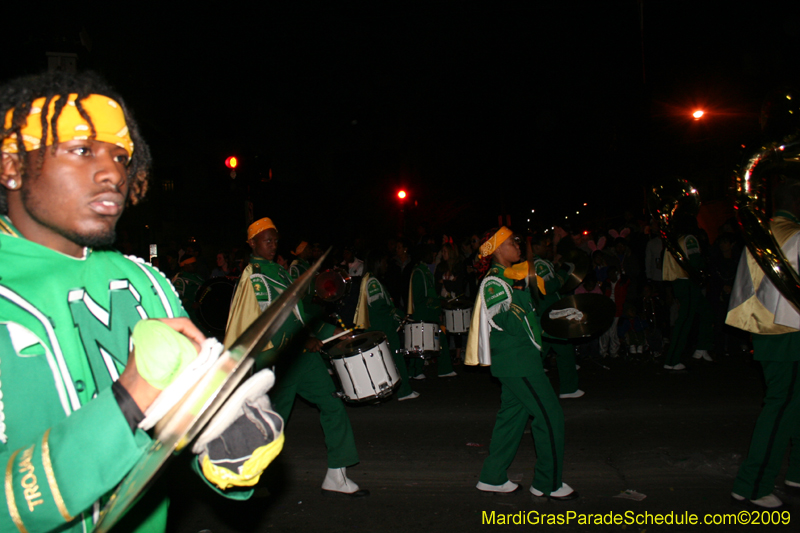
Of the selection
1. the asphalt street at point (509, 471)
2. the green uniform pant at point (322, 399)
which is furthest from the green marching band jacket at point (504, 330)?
the green uniform pant at point (322, 399)

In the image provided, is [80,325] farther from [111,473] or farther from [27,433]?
[111,473]

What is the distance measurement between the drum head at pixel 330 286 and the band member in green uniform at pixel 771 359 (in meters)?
3.92

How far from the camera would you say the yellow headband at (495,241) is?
473 centimetres

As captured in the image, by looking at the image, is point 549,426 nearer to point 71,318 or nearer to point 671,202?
point 71,318

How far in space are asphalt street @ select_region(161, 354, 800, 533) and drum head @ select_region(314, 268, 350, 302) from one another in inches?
66.0

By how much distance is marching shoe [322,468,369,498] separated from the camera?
460cm

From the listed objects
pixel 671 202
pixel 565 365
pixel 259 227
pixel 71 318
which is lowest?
pixel 565 365

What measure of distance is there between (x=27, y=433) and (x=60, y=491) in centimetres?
28

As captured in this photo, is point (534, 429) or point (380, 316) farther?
point (380, 316)

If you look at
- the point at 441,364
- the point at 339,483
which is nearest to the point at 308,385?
the point at 339,483

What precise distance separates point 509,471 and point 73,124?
15.5 ft

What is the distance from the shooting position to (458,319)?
870 cm

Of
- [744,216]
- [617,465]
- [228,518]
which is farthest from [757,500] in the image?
[228,518]

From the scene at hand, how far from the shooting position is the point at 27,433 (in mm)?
1110
